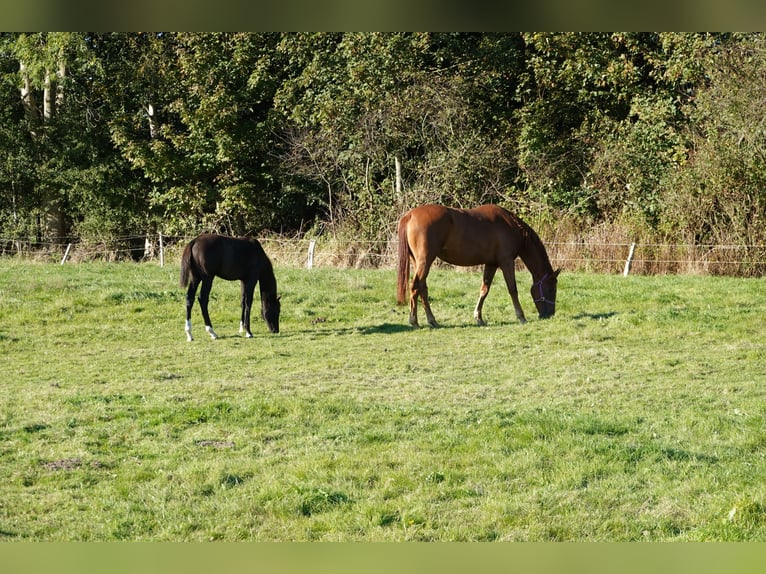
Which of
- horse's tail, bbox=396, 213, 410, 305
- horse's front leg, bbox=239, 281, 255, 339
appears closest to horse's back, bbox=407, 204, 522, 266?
horse's tail, bbox=396, 213, 410, 305

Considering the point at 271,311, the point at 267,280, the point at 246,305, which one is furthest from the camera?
the point at 271,311

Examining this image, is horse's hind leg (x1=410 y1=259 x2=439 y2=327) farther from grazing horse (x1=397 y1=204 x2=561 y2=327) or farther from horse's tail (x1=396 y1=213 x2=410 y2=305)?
horse's tail (x1=396 y1=213 x2=410 y2=305)

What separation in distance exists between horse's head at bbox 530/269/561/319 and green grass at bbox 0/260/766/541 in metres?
0.25

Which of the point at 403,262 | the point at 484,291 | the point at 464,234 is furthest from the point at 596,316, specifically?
the point at 403,262

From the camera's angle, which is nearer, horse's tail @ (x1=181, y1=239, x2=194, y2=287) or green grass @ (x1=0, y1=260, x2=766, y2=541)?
green grass @ (x1=0, y1=260, x2=766, y2=541)

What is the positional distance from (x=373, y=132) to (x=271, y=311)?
13537 millimetres

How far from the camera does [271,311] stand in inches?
534

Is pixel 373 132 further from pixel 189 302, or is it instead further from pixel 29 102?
pixel 189 302

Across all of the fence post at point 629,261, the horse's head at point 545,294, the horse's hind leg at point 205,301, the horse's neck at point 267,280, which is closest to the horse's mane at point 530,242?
the horse's head at point 545,294

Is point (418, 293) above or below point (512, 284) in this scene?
below

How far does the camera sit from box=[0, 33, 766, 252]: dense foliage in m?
21.5

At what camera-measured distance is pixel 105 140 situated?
29.5m

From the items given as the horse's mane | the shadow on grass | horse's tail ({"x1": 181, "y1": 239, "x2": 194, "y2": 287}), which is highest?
the horse's mane

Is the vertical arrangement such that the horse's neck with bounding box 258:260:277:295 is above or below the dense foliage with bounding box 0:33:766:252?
below
